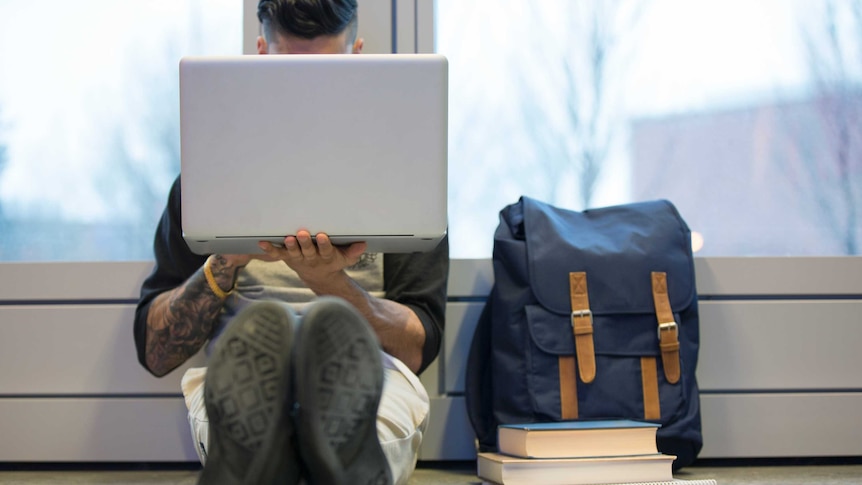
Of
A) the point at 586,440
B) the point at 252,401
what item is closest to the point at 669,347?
the point at 586,440

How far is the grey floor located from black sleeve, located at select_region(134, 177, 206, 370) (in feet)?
0.91

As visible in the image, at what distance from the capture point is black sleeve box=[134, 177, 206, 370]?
1458 mm

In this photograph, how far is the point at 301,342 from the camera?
33.9 inches

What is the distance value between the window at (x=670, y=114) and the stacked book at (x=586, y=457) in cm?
58

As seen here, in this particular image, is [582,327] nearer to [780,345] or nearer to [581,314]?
[581,314]

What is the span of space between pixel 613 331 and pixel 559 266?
16cm

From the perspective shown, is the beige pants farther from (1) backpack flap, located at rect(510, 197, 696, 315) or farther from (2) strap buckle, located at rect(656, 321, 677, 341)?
(2) strap buckle, located at rect(656, 321, 677, 341)

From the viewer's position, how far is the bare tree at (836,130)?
1935mm

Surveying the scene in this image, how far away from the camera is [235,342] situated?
0.87 metres

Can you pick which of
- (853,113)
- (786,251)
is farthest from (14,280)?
(853,113)

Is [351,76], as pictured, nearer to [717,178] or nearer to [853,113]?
[717,178]

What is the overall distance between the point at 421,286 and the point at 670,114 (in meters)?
0.81

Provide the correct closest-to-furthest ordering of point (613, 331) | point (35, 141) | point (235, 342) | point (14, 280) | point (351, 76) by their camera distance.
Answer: point (235, 342)
point (351, 76)
point (613, 331)
point (14, 280)
point (35, 141)

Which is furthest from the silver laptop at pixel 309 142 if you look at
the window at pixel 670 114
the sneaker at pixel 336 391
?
the window at pixel 670 114
